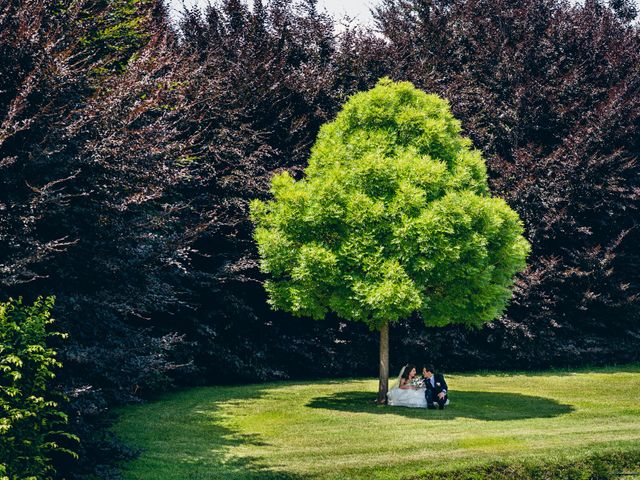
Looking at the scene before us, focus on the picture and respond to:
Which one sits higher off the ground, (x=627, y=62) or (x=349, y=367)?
(x=627, y=62)

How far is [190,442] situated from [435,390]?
7864 millimetres

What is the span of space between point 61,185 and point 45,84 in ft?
5.46

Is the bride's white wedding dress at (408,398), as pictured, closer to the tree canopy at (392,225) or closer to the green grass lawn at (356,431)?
the green grass lawn at (356,431)

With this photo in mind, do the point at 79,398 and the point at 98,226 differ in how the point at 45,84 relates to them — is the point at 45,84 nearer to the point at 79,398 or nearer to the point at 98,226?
the point at 98,226

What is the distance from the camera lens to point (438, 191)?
21234 millimetres

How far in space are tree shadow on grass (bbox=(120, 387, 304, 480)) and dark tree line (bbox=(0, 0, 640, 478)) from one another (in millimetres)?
1081

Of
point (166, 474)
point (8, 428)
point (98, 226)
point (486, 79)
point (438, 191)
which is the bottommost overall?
point (166, 474)

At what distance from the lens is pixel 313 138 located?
3058cm

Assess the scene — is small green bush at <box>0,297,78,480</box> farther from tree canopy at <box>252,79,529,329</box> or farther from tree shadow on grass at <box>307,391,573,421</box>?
tree shadow on grass at <box>307,391,573,421</box>

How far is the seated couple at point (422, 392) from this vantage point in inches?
874

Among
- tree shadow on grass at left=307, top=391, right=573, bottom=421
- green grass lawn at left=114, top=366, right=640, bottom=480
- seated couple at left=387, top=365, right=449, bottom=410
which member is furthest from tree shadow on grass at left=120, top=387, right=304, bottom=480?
seated couple at left=387, top=365, right=449, bottom=410

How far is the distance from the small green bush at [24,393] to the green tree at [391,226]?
9953 millimetres

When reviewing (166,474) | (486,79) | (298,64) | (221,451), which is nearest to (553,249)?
(486,79)

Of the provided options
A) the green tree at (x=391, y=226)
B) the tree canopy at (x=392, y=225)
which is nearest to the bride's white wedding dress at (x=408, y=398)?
the green tree at (x=391, y=226)
